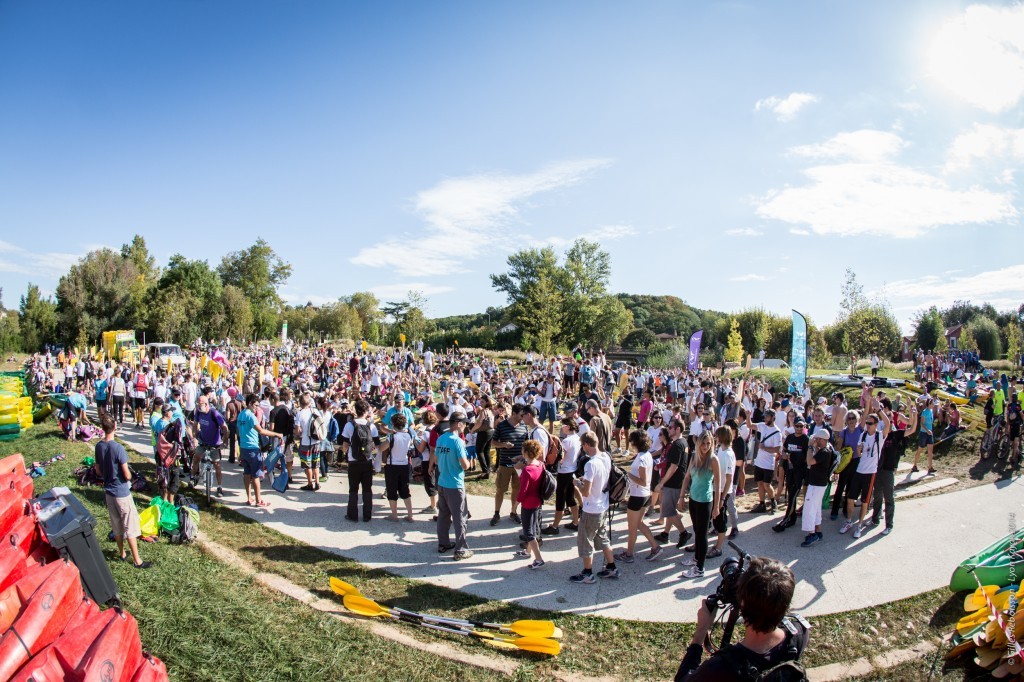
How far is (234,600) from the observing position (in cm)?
522

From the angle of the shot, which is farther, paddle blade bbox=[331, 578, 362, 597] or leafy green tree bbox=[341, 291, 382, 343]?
leafy green tree bbox=[341, 291, 382, 343]

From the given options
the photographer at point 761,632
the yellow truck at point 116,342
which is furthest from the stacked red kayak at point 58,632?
the yellow truck at point 116,342

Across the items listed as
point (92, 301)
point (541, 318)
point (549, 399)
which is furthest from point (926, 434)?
point (92, 301)

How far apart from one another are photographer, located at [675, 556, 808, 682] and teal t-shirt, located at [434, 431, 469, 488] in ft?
14.2

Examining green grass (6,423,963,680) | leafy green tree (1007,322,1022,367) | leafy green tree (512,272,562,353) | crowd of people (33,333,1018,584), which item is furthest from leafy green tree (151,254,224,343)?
leafy green tree (1007,322,1022,367)

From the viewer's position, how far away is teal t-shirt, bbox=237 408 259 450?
26.7ft

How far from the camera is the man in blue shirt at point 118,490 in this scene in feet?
19.1

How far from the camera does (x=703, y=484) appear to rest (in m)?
5.95

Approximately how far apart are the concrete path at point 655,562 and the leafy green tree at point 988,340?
4481 cm

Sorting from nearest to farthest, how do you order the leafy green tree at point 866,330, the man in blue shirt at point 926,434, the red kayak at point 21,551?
the red kayak at point 21,551 → the man in blue shirt at point 926,434 → the leafy green tree at point 866,330

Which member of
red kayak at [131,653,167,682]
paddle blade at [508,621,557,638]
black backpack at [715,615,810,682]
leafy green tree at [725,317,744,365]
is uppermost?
leafy green tree at [725,317,744,365]

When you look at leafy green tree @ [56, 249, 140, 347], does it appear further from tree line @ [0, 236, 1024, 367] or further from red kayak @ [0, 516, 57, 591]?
red kayak @ [0, 516, 57, 591]

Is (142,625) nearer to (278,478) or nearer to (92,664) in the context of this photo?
(92,664)

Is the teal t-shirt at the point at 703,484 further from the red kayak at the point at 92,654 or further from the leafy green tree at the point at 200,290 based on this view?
the leafy green tree at the point at 200,290
